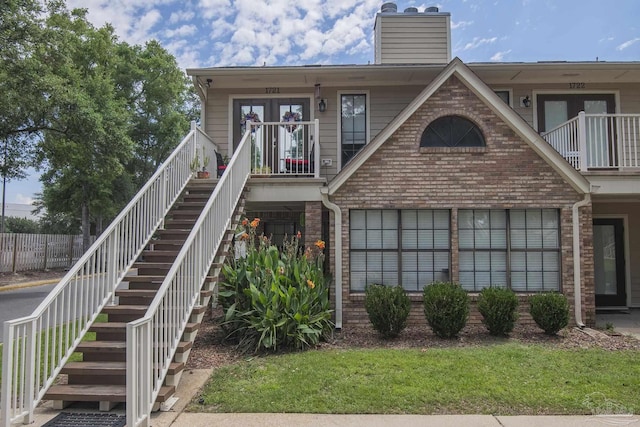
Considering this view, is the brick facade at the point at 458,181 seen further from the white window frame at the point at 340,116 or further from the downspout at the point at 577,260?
the white window frame at the point at 340,116

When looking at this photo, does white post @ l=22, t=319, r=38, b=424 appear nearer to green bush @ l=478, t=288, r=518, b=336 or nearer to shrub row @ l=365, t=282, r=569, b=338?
shrub row @ l=365, t=282, r=569, b=338


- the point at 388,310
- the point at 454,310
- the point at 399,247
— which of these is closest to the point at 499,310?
the point at 454,310

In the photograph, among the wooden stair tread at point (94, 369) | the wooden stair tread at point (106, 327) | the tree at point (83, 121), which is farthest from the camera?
the tree at point (83, 121)

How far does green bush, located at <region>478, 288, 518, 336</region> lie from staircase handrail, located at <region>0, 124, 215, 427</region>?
5.49 meters

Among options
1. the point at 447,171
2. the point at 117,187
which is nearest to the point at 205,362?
the point at 447,171

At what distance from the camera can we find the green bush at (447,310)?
285 inches

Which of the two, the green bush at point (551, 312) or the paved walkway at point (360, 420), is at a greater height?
the green bush at point (551, 312)

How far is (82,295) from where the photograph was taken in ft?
17.5

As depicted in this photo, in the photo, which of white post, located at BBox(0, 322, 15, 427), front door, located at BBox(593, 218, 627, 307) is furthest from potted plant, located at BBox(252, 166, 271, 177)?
front door, located at BBox(593, 218, 627, 307)

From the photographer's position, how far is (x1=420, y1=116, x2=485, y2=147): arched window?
8586mm

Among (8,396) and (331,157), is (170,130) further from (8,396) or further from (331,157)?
(8,396)

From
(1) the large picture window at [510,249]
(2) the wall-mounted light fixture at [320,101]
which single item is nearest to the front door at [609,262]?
(1) the large picture window at [510,249]

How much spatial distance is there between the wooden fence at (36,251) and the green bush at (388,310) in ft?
57.2

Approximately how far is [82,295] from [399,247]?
5.41m
